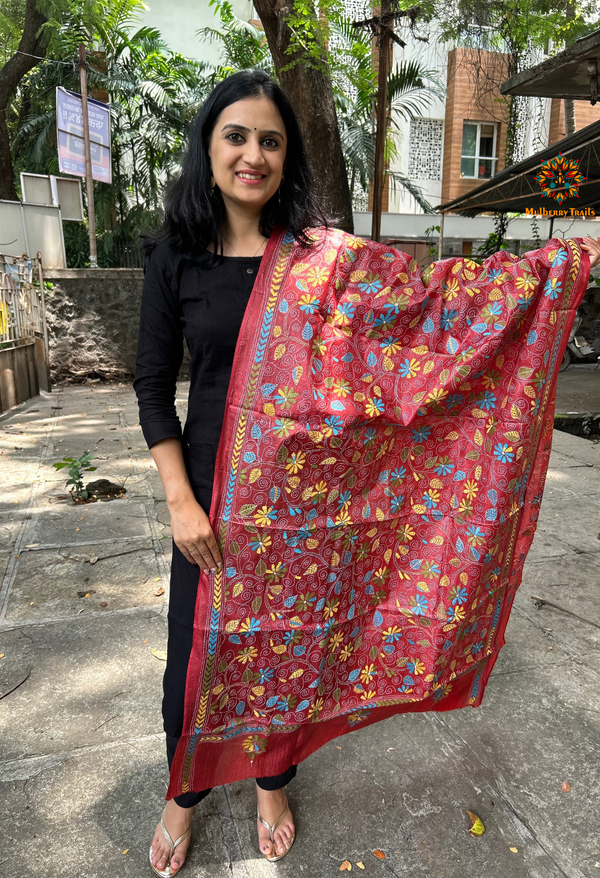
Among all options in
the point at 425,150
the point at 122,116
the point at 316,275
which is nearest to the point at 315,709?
the point at 316,275

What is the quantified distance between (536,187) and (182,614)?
8.43 meters

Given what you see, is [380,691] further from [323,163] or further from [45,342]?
[45,342]

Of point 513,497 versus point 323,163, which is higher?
point 323,163

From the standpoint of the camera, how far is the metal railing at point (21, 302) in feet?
22.7

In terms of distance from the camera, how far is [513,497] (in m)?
1.63

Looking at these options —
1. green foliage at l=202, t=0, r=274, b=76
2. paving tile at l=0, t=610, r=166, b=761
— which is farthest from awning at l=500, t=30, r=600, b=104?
green foliage at l=202, t=0, r=274, b=76

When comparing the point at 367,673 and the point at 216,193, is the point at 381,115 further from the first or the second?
the point at 367,673

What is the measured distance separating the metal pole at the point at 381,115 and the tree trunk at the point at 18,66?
310 inches

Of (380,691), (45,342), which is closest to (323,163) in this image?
(45,342)

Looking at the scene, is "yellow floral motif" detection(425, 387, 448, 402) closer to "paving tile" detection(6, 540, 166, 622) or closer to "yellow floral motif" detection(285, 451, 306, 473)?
"yellow floral motif" detection(285, 451, 306, 473)

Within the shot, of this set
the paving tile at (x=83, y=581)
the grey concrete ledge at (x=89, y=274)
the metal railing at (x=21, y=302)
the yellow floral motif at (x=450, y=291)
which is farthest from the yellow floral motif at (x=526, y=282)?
the grey concrete ledge at (x=89, y=274)

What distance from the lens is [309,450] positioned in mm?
1453

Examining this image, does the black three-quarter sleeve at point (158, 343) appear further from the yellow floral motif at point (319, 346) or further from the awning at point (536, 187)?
the awning at point (536, 187)

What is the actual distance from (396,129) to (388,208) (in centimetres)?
178
